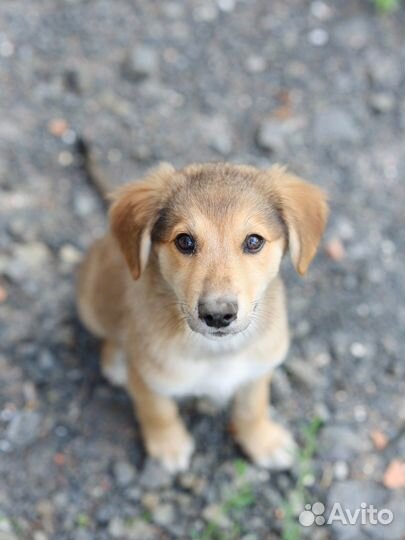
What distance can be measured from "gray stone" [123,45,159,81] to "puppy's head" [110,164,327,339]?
2304 millimetres

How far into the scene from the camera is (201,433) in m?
→ 4.59

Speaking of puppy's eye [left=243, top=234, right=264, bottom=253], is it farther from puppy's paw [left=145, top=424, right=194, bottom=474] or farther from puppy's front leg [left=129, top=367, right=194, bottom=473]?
puppy's paw [left=145, top=424, right=194, bottom=474]

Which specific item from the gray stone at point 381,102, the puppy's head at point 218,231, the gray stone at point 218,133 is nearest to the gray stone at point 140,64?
the gray stone at point 218,133

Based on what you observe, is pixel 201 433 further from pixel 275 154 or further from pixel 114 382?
pixel 275 154

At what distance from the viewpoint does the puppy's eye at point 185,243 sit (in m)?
3.36

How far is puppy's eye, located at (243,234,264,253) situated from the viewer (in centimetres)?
336

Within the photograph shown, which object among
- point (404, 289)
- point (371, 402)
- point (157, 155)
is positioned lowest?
point (371, 402)

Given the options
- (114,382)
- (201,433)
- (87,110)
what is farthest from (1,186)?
(201,433)

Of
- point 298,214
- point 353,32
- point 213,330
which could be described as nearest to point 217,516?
point 213,330

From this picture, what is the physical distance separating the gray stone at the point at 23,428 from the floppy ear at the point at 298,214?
1.90m

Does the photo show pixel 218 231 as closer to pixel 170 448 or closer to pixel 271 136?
pixel 170 448

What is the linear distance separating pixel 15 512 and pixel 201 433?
114 centimetres

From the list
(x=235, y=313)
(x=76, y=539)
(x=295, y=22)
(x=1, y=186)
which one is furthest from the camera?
(x=295, y=22)

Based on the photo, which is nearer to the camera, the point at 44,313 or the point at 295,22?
the point at 44,313
